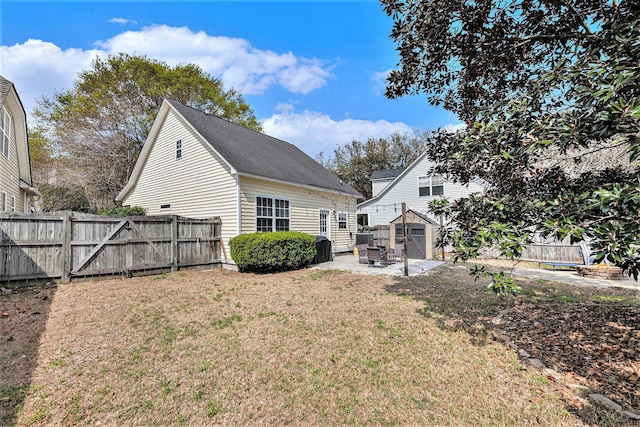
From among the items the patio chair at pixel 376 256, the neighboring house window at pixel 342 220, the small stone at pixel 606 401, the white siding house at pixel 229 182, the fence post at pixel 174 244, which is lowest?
the small stone at pixel 606 401

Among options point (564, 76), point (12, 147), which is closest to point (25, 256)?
point (12, 147)

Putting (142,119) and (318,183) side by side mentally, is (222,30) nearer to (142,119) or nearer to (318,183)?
(318,183)

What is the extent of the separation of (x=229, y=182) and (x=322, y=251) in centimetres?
460

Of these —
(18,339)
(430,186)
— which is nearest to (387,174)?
(430,186)

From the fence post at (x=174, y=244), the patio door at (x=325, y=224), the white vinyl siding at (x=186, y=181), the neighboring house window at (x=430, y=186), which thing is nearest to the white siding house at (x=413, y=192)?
the neighboring house window at (x=430, y=186)

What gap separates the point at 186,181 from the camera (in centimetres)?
1155

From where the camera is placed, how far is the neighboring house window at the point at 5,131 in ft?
32.7

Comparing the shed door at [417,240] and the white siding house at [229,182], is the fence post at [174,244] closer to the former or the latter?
the white siding house at [229,182]

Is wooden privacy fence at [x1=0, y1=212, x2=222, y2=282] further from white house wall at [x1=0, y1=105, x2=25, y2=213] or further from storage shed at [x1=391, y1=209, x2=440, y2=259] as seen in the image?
storage shed at [x1=391, y1=209, x2=440, y2=259]

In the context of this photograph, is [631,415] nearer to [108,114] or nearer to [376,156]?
[108,114]

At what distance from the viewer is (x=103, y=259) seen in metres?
7.60

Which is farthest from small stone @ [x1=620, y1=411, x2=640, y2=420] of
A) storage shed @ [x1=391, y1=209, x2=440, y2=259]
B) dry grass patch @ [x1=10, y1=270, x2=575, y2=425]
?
storage shed @ [x1=391, y1=209, x2=440, y2=259]

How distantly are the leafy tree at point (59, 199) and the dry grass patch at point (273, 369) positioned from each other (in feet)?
82.8

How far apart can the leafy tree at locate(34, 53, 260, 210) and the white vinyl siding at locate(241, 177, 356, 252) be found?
49.8ft
